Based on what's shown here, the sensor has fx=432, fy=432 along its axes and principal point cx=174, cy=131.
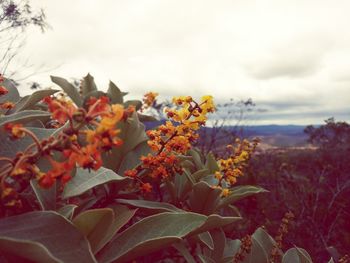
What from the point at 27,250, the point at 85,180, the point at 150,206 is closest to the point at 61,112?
the point at 27,250

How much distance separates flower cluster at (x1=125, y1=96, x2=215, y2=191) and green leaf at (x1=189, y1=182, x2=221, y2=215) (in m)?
0.32

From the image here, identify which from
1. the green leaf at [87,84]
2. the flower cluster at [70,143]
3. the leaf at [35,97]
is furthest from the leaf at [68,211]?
the green leaf at [87,84]

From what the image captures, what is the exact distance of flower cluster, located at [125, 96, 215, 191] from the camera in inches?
84.4

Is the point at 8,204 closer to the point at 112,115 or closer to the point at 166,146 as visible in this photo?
the point at 112,115

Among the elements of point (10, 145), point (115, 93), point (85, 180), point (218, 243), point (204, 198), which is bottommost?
point (218, 243)

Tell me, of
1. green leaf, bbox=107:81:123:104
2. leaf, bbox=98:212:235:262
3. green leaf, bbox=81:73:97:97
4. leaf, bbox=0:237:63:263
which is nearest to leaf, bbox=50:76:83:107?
green leaf, bbox=107:81:123:104

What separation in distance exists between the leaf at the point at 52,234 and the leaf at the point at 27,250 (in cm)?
1

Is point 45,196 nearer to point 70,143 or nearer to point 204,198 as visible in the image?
point 70,143

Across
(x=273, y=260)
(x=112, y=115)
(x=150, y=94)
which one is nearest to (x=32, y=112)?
(x=112, y=115)

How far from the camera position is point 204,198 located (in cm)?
256

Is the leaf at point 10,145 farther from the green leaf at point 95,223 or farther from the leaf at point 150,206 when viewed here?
the leaf at point 150,206

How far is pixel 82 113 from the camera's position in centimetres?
113

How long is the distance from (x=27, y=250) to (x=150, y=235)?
521 mm

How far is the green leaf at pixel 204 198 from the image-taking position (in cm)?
248
